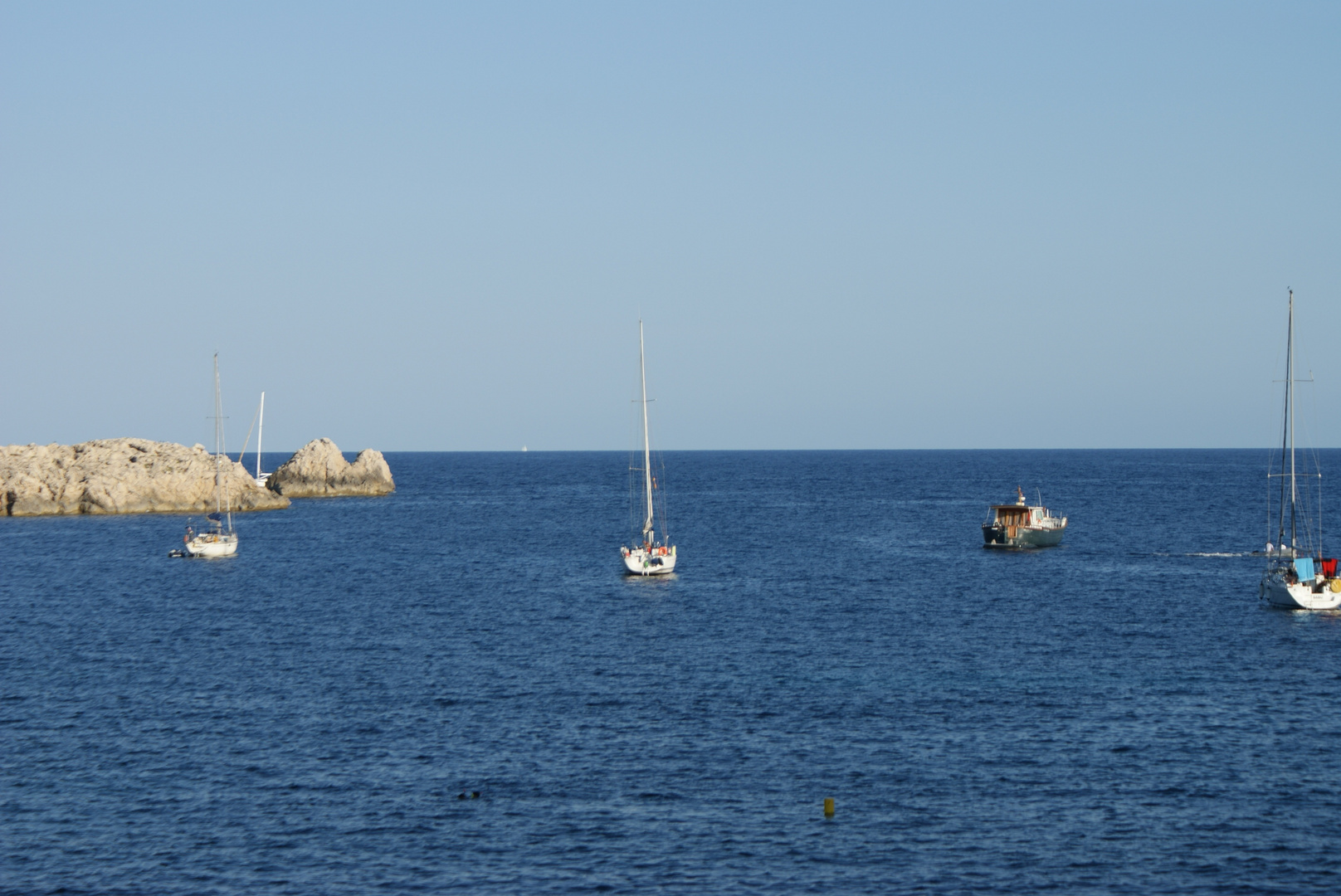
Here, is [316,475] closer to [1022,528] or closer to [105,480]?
[105,480]

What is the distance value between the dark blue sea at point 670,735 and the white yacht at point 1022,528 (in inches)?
701

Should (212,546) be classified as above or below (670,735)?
above

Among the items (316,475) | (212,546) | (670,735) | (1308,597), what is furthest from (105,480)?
(1308,597)

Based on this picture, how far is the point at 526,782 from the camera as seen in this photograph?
4212 centimetres

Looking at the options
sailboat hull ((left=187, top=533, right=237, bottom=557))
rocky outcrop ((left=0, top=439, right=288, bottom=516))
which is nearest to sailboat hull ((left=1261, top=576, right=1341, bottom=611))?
sailboat hull ((left=187, top=533, right=237, bottom=557))

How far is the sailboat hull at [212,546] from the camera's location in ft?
360

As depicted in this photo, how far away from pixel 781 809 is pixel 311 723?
20.7 metres

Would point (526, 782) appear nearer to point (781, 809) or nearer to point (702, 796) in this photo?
point (702, 796)

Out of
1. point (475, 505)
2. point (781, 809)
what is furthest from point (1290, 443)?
point (475, 505)

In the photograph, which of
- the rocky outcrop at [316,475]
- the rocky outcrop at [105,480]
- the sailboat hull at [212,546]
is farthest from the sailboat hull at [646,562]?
the rocky outcrop at [316,475]

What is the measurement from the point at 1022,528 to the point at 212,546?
7153 cm

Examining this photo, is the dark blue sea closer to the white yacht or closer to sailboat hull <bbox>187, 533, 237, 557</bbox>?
sailboat hull <bbox>187, 533, 237, 557</bbox>

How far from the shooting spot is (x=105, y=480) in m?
155

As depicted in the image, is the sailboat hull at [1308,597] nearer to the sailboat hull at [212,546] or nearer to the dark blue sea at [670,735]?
the dark blue sea at [670,735]
